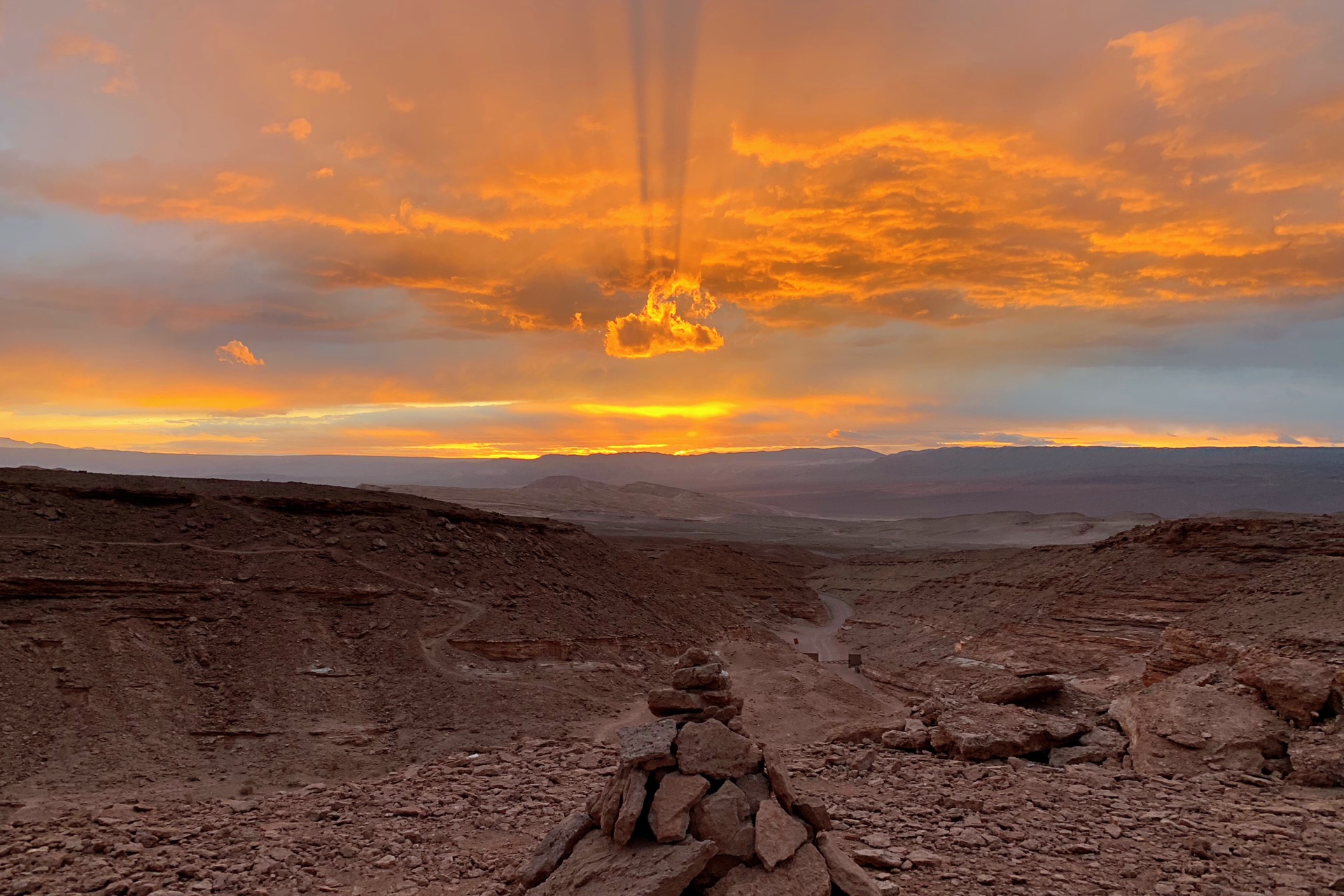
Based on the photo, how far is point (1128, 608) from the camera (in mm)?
33125

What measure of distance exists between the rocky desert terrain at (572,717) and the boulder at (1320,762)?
2.1 inches

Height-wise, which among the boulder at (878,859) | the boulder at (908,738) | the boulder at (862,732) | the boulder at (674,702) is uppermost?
the boulder at (674,702)

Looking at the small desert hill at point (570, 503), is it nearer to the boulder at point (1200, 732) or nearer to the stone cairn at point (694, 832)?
the boulder at point (1200, 732)

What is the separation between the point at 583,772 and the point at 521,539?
18.8 meters

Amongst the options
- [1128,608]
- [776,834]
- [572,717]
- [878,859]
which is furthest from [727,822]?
[1128,608]

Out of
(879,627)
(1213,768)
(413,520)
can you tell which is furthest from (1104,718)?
(879,627)

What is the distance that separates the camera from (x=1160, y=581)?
1326 inches

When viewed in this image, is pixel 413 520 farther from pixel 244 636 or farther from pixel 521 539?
pixel 244 636

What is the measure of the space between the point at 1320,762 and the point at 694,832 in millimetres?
11847

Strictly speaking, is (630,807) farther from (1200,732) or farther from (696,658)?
(1200,732)

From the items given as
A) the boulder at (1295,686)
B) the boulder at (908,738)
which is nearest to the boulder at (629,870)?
the boulder at (908,738)

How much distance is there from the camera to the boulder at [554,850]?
10.3 metres

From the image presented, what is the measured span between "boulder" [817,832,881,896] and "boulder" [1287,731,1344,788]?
939 cm

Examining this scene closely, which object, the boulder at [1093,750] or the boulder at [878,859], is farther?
the boulder at [1093,750]
